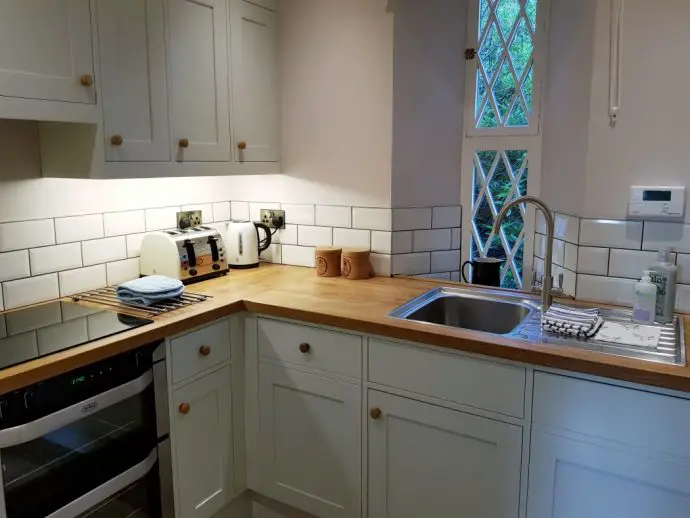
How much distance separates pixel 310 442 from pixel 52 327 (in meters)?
0.88

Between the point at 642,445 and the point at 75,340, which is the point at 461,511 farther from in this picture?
the point at 75,340

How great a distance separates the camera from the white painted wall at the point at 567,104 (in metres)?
1.85

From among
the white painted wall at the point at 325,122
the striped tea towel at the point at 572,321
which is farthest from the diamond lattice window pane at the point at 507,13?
the striped tea towel at the point at 572,321

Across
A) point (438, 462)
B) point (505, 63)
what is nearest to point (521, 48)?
point (505, 63)

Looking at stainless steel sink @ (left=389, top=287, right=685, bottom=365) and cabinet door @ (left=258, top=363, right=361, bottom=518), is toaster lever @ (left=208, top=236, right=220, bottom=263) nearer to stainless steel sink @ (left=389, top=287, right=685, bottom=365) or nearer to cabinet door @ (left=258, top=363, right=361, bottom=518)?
cabinet door @ (left=258, top=363, right=361, bottom=518)

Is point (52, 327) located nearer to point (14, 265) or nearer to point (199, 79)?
point (14, 265)

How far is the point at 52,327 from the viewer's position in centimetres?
162

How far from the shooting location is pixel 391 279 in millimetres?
2246

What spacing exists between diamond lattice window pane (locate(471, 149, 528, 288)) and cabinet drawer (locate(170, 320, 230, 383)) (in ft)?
3.67

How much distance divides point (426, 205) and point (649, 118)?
867 millimetres

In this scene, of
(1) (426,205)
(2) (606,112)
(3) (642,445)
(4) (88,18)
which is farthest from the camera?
(1) (426,205)

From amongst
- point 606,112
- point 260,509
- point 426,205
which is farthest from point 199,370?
point 606,112

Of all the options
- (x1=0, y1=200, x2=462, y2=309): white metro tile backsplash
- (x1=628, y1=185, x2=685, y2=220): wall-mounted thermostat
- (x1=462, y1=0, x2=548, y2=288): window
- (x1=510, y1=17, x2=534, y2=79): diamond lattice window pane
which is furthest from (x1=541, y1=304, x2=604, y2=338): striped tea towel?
(x1=510, y1=17, x2=534, y2=79): diamond lattice window pane

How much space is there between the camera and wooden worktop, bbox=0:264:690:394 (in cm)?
133
